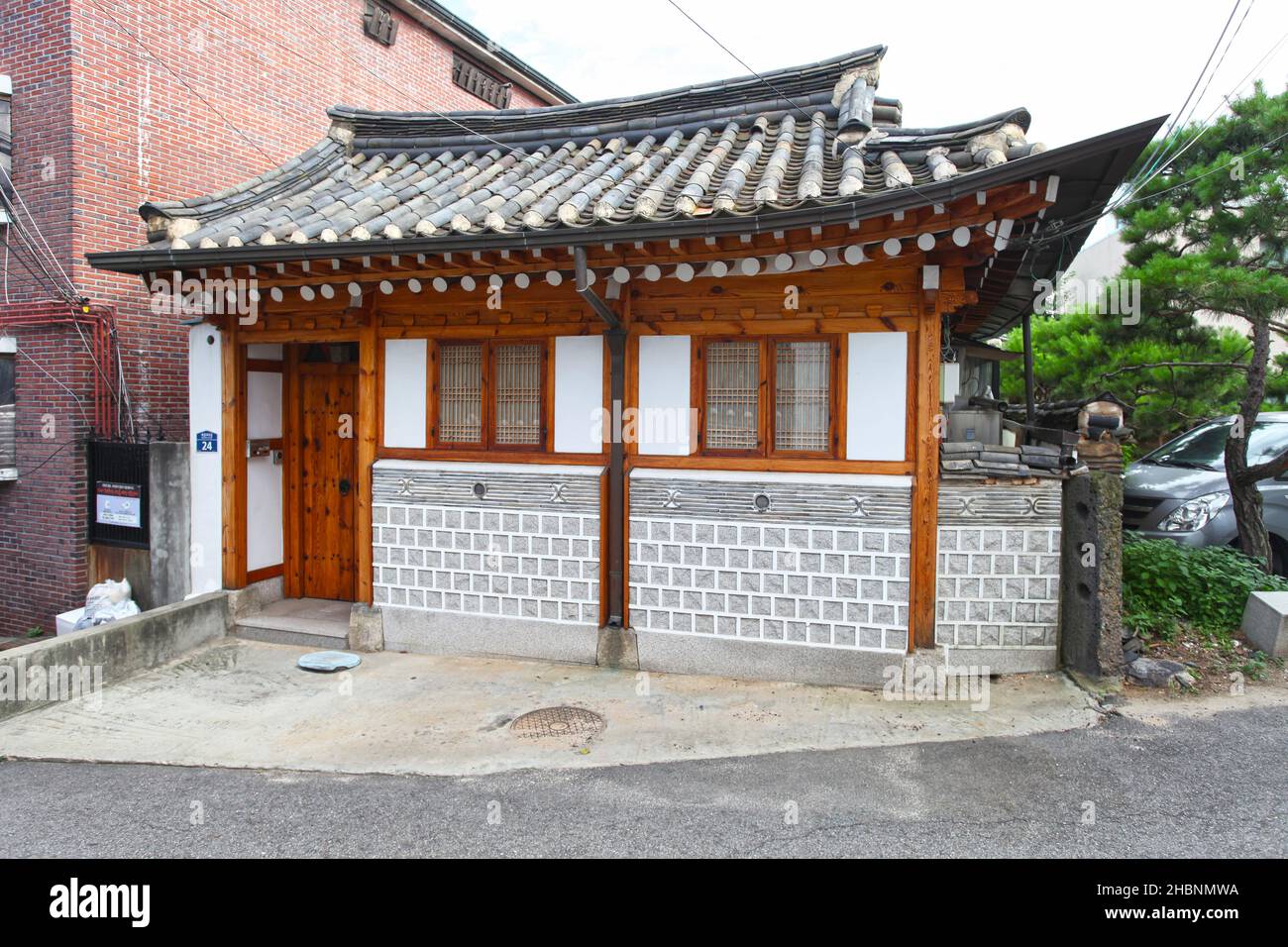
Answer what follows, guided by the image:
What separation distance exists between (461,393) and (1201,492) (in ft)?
25.3

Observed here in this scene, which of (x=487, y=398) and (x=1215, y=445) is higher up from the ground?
(x=487, y=398)

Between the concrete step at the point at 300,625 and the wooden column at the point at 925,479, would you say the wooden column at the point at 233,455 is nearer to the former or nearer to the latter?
the concrete step at the point at 300,625

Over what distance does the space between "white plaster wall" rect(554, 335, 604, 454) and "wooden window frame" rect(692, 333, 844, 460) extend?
86 cm

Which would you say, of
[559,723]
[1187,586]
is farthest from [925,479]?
[559,723]

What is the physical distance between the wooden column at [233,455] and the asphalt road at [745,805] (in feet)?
9.92

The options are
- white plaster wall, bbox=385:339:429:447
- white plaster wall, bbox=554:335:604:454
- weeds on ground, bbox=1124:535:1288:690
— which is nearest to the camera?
weeds on ground, bbox=1124:535:1288:690

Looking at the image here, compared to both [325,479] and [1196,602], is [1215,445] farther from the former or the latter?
[325,479]

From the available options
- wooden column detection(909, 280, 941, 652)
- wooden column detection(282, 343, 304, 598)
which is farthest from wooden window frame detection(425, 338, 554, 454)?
wooden column detection(909, 280, 941, 652)

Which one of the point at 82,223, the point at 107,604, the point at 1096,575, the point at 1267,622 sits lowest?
the point at 107,604

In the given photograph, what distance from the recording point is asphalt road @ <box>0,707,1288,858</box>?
161 inches

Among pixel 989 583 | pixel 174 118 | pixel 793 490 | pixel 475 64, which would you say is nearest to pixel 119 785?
pixel 793 490

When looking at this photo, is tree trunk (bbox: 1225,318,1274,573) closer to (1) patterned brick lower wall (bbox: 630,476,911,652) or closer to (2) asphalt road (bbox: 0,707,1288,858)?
(2) asphalt road (bbox: 0,707,1288,858)

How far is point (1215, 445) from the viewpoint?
9547 millimetres

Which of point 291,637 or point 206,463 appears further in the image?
point 206,463
